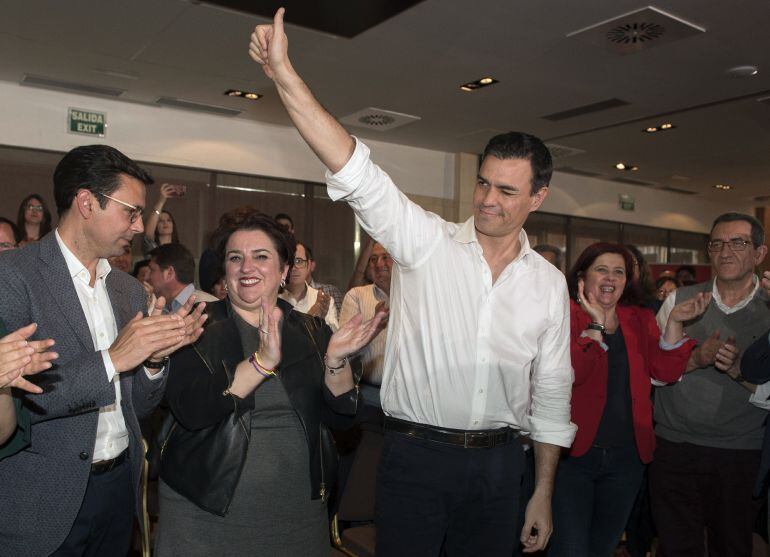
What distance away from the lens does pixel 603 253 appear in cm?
312

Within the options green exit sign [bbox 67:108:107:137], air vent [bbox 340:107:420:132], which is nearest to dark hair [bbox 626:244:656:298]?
air vent [bbox 340:107:420:132]

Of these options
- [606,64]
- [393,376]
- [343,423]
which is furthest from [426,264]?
[606,64]

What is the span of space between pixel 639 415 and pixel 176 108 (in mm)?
6329

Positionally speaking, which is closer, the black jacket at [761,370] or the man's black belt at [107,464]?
the man's black belt at [107,464]

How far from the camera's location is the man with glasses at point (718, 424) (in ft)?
9.92

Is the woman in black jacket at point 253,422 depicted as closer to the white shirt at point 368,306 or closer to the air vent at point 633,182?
the white shirt at point 368,306

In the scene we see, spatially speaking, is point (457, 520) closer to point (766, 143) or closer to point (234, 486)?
point (234, 486)

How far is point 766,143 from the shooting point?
8.59 m

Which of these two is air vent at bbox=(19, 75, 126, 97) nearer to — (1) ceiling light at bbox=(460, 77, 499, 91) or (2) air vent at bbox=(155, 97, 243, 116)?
(2) air vent at bbox=(155, 97, 243, 116)

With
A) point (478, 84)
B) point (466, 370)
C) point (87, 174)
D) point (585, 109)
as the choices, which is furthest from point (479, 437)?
point (585, 109)

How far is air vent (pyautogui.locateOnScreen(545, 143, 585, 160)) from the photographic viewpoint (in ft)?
29.3

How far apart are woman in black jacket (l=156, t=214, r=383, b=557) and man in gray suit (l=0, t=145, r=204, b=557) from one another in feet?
0.52

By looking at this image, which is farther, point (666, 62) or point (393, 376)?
point (666, 62)

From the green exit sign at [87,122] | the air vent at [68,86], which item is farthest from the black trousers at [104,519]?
the green exit sign at [87,122]
